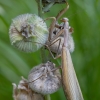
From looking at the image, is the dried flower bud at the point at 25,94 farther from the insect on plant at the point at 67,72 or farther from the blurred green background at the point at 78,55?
the blurred green background at the point at 78,55

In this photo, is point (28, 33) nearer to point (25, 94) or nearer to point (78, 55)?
point (25, 94)

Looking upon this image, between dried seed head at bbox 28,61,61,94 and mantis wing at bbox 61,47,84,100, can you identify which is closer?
dried seed head at bbox 28,61,61,94

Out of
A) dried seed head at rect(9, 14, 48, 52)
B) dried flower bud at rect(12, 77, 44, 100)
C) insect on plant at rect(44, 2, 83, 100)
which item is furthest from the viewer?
insect on plant at rect(44, 2, 83, 100)

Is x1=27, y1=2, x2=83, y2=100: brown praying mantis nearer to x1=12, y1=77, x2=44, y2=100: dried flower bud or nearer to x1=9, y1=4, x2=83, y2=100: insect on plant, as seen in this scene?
x1=9, y1=4, x2=83, y2=100: insect on plant

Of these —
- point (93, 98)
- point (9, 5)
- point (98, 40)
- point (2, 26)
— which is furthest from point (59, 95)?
point (9, 5)

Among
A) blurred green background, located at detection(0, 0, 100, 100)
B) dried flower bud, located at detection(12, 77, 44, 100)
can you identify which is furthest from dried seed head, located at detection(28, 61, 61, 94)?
blurred green background, located at detection(0, 0, 100, 100)

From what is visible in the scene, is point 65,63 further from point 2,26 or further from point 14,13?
point 14,13

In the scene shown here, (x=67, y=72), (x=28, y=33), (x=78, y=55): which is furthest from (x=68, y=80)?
(x=78, y=55)
